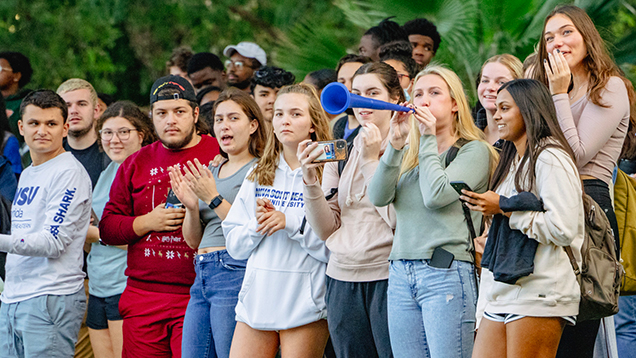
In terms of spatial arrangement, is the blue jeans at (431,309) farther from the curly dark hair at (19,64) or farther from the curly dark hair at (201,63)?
the curly dark hair at (19,64)

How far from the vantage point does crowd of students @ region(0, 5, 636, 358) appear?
2.91 metres

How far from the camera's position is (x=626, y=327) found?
4387 millimetres

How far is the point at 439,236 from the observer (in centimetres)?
324

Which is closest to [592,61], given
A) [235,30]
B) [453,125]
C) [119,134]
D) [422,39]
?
[453,125]

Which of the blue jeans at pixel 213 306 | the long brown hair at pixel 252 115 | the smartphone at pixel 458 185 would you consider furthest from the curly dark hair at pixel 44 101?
the smartphone at pixel 458 185

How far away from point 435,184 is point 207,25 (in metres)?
9.97

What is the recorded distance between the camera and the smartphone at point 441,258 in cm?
317

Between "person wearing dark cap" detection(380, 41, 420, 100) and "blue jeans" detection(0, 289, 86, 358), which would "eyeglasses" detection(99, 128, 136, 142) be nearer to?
"blue jeans" detection(0, 289, 86, 358)

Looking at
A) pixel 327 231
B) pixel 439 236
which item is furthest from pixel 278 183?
pixel 439 236

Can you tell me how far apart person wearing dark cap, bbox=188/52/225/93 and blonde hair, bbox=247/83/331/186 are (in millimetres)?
3268

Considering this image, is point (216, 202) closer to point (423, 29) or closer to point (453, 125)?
point (453, 125)

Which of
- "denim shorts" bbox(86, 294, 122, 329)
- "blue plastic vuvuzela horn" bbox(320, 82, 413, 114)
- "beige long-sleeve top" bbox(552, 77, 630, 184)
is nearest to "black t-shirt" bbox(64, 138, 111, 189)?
"denim shorts" bbox(86, 294, 122, 329)

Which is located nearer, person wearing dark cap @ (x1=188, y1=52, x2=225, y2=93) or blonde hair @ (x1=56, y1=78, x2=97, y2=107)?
blonde hair @ (x1=56, y1=78, x2=97, y2=107)

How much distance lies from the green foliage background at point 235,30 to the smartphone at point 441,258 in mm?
3895
